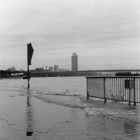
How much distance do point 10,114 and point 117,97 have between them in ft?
19.1

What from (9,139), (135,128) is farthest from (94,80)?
(9,139)

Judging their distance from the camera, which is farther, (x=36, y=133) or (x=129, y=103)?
(x=129, y=103)

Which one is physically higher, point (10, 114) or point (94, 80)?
point (94, 80)

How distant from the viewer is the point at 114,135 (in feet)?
24.8

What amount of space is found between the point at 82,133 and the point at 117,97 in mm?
7787

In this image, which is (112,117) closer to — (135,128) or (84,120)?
(84,120)

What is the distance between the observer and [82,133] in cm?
784

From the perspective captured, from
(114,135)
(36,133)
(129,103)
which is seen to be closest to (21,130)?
(36,133)

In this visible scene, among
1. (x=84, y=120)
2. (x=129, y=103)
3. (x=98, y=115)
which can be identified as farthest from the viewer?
(x=129, y=103)

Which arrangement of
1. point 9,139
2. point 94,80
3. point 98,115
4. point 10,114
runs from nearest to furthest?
point 9,139 < point 98,115 < point 10,114 < point 94,80

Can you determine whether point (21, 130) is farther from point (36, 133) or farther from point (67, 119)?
point (67, 119)

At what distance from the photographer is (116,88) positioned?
15.4 meters

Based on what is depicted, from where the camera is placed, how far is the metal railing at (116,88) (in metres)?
14.2

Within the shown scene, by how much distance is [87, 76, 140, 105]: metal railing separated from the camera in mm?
14219
